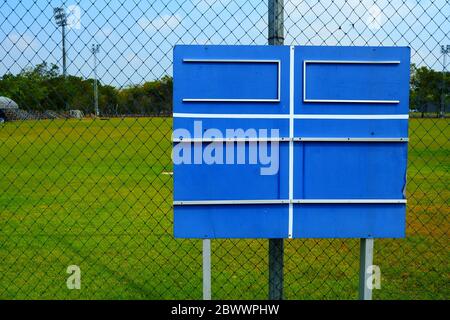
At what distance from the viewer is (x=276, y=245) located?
12.2 feet

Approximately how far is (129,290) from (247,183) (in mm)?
1919

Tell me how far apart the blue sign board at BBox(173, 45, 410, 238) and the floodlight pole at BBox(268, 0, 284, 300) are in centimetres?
13

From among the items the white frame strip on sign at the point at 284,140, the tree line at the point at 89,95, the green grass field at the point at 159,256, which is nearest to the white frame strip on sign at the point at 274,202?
the white frame strip on sign at the point at 284,140

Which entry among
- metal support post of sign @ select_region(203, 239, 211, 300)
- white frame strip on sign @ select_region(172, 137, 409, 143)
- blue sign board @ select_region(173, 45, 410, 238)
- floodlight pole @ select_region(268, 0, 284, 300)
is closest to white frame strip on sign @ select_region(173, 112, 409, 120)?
blue sign board @ select_region(173, 45, 410, 238)

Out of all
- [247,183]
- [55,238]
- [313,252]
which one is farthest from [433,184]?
[247,183]

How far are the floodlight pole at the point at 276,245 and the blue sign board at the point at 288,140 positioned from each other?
0.43ft

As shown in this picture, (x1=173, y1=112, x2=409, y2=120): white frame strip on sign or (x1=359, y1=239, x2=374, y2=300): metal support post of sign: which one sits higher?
(x1=173, y1=112, x2=409, y2=120): white frame strip on sign

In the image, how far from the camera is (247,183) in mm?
3617

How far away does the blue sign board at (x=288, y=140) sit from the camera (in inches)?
137

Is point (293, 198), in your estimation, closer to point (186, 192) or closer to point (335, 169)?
point (335, 169)

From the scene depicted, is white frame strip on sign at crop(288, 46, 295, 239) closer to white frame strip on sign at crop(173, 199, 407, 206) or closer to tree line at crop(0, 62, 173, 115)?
white frame strip on sign at crop(173, 199, 407, 206)

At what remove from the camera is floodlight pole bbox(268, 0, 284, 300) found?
350 cm

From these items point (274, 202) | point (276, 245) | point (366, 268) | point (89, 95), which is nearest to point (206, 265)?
point (276, 245)

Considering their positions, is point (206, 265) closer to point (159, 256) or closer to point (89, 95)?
point (159, 256)
